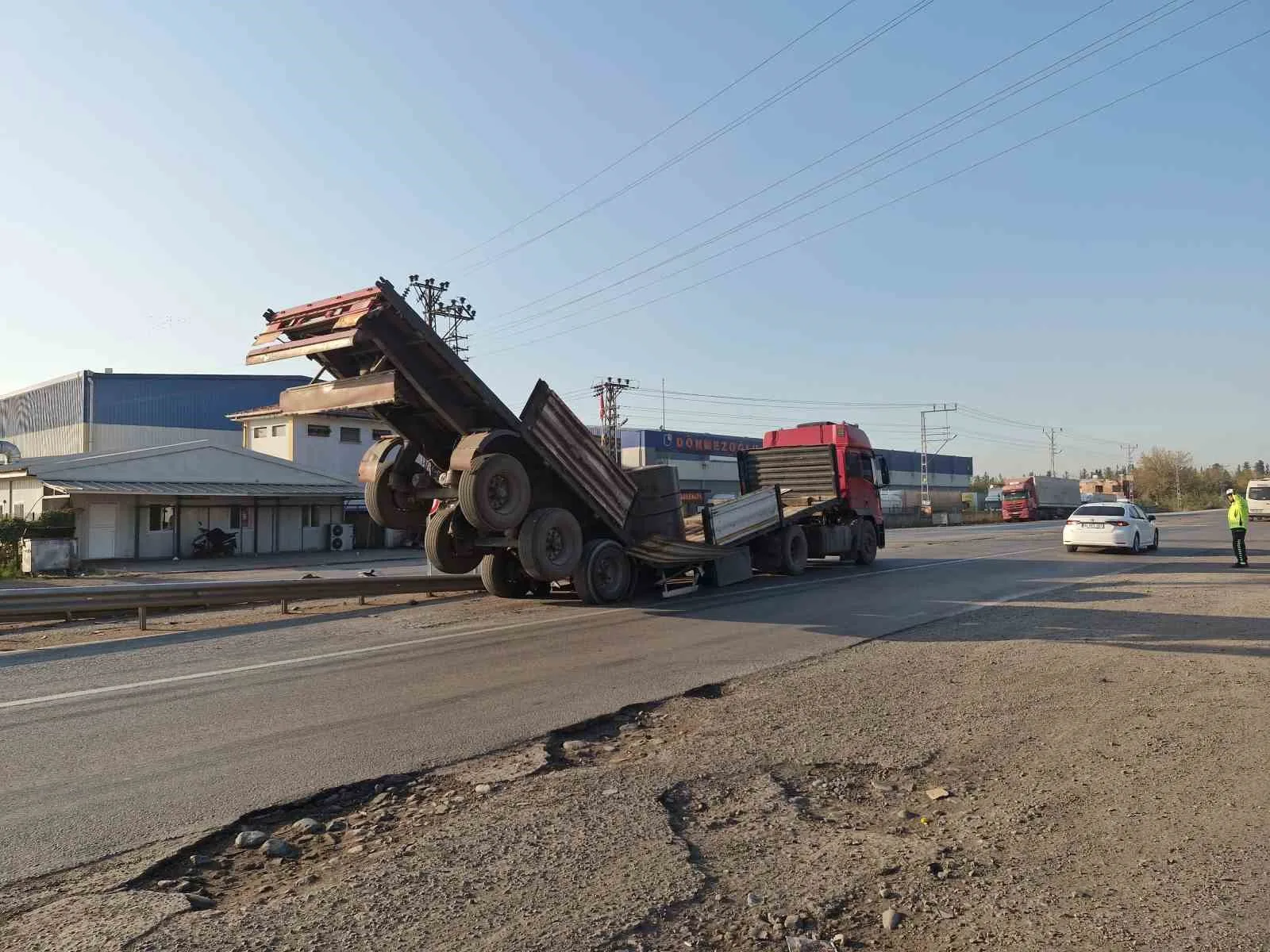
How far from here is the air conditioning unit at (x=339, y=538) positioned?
3706cm

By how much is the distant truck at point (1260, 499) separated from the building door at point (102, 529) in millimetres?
57819

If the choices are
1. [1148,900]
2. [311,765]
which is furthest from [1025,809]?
[311,765]

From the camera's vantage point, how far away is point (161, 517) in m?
32.7

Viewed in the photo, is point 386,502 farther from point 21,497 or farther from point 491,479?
point 21,497

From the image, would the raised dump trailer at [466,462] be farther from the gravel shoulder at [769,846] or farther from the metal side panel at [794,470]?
the metal side panel at [794,470]

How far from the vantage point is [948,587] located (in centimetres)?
1578

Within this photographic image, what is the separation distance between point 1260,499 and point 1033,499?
16356mm

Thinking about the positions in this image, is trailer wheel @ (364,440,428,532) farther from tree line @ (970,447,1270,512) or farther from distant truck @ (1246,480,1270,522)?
tree line @ (970,447,1270,512)

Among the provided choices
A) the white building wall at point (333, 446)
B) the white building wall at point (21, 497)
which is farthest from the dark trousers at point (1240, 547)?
the white building wall at point (21, 497)

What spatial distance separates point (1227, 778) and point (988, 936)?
9.28 feet

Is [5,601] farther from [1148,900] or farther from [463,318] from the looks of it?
[463,318]

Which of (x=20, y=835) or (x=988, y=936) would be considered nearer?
(x=988, y=936)

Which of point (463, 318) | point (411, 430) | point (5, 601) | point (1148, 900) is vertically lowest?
point (1148, 900)

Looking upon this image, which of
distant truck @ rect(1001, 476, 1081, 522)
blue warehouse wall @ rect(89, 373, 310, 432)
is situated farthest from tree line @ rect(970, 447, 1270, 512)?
blue warehouse wall @ rect(89, 373, 310, 432)
